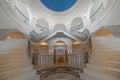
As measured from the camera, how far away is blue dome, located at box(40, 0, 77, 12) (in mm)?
18538

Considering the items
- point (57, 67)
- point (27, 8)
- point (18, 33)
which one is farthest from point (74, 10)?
point (57, 67)

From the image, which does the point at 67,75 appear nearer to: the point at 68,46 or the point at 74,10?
the point at 68,46

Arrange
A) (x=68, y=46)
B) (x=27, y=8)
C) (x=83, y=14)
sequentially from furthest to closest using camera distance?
1. (x=83, y=14)
2. (x=27, y=8)
3. (x=68, y=46)

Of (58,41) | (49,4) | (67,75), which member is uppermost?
(49,4)

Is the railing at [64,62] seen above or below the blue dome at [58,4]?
below

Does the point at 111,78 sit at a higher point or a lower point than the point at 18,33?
lower

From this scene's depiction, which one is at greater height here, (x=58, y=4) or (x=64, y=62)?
(x=58, y=4)

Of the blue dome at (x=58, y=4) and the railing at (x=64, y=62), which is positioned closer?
the railing at (x=64, y=62)

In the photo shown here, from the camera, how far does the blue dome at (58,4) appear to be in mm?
18538

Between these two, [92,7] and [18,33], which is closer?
[18,33]

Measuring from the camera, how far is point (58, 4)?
1891 cm

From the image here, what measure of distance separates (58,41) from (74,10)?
6.25 metres

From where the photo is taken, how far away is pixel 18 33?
12086 mm

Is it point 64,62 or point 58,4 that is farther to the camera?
point 58,4
